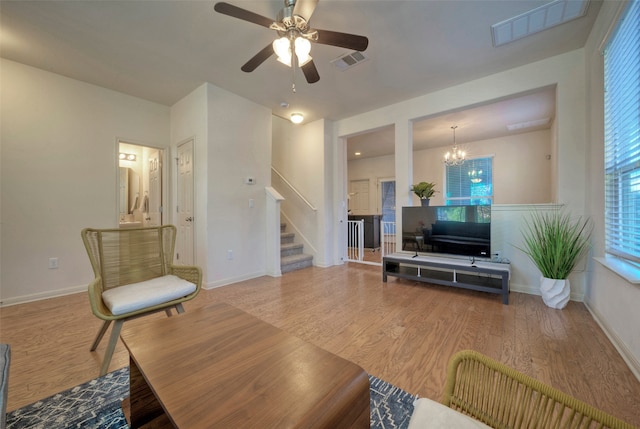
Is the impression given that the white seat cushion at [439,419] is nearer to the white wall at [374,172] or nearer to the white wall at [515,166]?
the white wall at [515,166]

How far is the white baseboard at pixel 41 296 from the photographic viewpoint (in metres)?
2.79

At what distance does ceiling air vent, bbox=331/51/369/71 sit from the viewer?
276 cm

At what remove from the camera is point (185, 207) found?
12.6ft

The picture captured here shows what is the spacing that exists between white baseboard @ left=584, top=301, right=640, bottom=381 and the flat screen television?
1.01 m

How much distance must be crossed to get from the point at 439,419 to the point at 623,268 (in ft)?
7.35

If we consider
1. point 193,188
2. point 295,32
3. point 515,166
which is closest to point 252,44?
point 295,32

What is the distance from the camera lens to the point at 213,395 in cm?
84

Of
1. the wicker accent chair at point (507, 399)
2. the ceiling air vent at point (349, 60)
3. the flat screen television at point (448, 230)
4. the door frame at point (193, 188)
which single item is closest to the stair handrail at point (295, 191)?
the flat screen television at point (448, 230)

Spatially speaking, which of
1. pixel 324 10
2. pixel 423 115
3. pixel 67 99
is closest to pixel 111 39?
pixel 67 99

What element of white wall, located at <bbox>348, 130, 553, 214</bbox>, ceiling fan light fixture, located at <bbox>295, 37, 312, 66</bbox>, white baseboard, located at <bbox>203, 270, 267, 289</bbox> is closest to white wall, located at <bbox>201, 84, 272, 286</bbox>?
white baseboard, located at <bbox>203, 270, 267, 289</bbox>

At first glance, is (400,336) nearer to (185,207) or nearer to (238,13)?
(238,13)

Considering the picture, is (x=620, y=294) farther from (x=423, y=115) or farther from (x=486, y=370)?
(x=423, y=115)

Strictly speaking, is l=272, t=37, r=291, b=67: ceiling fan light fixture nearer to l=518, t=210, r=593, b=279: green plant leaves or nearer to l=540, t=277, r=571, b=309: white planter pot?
l=518, t=210, r=593, b=279: green plant leaves

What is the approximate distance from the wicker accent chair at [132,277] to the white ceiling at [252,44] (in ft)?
6.34
